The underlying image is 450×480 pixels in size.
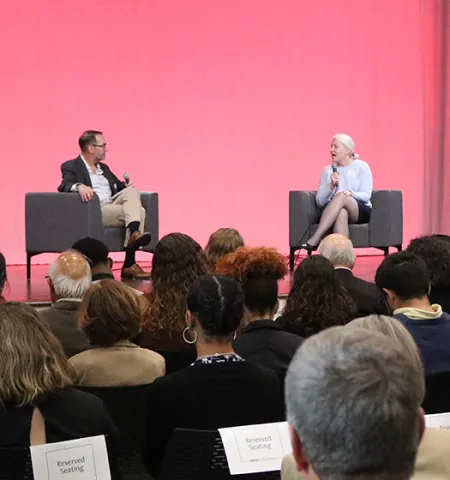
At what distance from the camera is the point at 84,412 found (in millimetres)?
1950

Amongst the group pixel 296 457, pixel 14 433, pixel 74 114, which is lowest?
pixel 14 433

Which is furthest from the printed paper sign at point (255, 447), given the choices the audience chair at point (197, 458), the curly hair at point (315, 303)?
the curly hair at point (315, 303)

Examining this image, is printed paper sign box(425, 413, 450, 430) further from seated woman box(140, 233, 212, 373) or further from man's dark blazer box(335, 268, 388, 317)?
man's dark blazer box(335, 268, 388, 317)

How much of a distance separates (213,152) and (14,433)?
695 centimetres

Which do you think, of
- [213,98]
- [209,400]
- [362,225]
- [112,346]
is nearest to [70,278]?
[112,346]

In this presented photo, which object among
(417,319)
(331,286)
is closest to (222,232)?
(331,286)

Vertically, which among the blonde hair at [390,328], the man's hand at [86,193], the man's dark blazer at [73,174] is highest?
the man's dark blazer at [73,174]

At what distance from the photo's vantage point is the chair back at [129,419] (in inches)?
88.8

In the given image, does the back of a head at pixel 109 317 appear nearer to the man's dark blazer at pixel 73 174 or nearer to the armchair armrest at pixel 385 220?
the man's dark blazer at pixel 73 174

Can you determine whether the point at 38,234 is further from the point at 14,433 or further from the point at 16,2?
the point at 14,433

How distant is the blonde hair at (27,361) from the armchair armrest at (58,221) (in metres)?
4.74

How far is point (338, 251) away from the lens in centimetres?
397

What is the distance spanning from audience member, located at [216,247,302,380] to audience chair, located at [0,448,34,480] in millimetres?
895

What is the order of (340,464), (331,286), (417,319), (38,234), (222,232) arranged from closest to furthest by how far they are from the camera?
(340,464)
(417,319)
(331,286)
(222,232)
(38,234)
